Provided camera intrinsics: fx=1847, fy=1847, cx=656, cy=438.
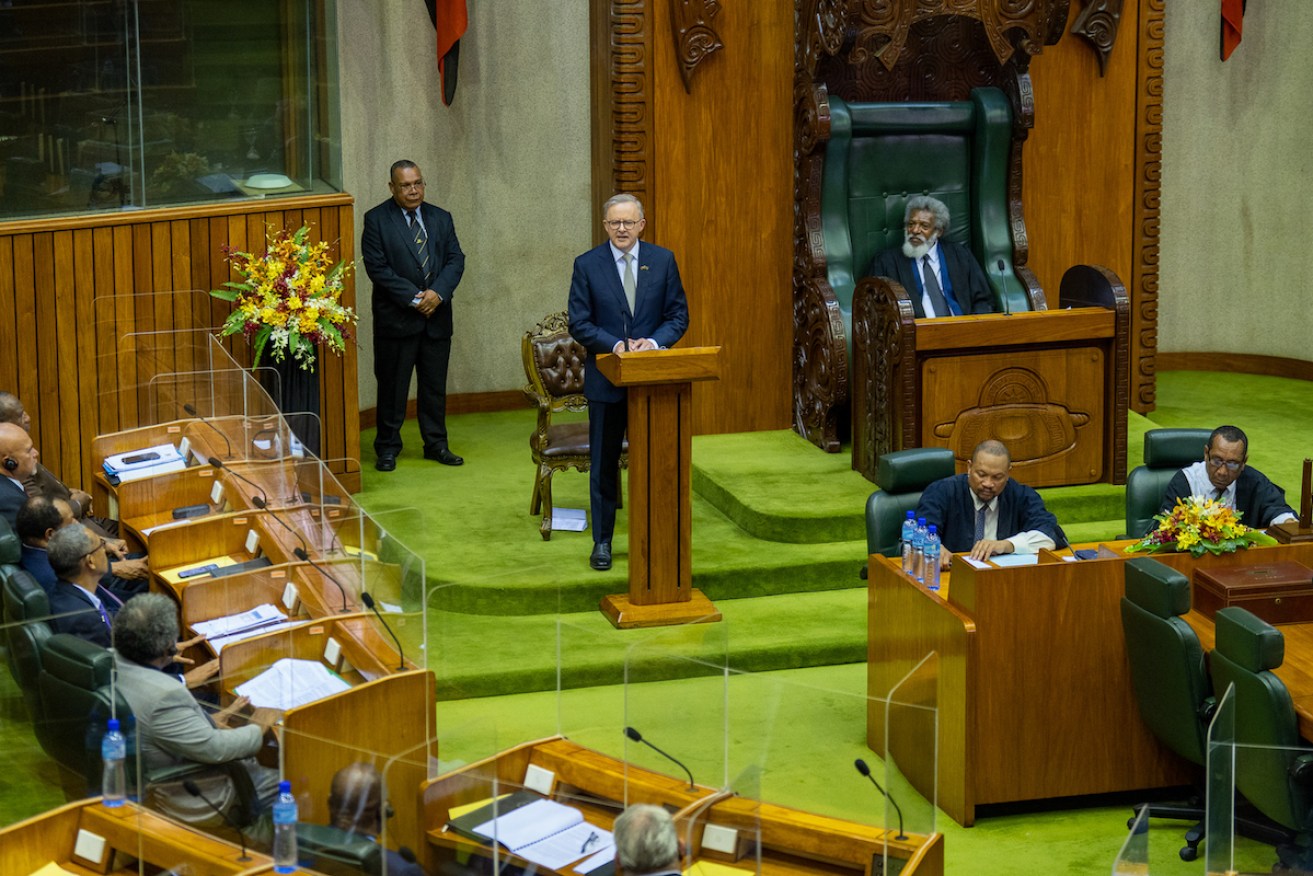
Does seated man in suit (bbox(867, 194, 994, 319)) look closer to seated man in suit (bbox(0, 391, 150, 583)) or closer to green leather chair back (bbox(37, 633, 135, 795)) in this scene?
seated man in suit (bbox(0, 391, 150, 583))

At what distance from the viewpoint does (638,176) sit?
9.06 meters

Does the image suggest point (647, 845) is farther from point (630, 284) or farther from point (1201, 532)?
point (630, 284)

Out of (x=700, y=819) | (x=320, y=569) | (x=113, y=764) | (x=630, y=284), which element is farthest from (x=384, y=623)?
(x=630, y=284)

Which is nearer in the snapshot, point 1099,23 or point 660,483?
point 660,483

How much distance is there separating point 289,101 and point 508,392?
2.34 m

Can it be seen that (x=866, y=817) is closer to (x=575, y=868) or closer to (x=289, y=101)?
(x=575, y=868)

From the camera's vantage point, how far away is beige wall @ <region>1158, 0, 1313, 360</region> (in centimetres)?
1066

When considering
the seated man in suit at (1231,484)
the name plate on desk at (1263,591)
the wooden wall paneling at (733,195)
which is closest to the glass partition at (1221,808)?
the name plate on desk at (1263,591)

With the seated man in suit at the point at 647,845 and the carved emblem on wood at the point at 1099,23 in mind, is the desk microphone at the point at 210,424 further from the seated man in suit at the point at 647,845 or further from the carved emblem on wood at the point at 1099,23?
the carved emblem on wood at the point at 1099,23

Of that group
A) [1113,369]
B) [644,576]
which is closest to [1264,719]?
[644,576]

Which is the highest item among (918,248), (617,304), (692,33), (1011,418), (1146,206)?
(692,33)

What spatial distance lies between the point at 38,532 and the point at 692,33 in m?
4.32

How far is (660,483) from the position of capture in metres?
6.98

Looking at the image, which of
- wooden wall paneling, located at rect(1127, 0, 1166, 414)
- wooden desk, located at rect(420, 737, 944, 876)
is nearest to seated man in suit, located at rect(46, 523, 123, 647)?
wooden desk, located at rect(420, 737, 944, 876)
